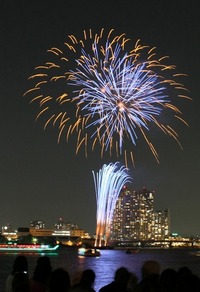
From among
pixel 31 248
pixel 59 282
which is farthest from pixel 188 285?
pixel 31 248

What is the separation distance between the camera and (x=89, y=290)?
286 inches

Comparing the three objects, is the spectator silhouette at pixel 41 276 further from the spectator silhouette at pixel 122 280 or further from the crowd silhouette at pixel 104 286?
the spectator silhouette at pixel 122 280

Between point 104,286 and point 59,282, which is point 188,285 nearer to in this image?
point 104,286

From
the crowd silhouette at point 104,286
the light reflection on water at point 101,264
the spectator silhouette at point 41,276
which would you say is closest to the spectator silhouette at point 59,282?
the crowd silhouette at point 104,286

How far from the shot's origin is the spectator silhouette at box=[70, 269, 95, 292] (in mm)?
7083

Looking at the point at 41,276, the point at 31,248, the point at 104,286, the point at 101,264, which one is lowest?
the point at 104,286

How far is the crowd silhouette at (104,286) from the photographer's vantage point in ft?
21.3

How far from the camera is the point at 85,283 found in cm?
743

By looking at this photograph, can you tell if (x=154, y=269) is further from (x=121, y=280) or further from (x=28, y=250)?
(x=28, y=250)

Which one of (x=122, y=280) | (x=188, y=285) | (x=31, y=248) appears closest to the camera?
(x=188, y=285)

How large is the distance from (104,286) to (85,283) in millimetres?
663

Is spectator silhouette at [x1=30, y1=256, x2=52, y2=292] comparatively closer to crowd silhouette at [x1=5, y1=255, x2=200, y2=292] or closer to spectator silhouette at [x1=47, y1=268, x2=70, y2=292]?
crowd silhouette at [x1=5, y1=255, x2=200, y2=292]

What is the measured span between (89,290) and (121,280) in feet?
2.03

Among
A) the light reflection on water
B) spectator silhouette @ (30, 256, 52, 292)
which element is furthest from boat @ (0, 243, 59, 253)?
spectator silhouette @ (30, 256, 52, 292)
